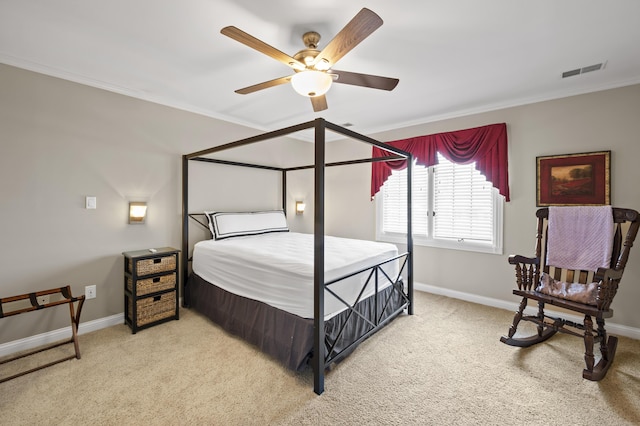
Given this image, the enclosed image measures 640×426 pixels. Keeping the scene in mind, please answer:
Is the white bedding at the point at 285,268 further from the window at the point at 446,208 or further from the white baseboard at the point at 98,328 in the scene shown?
the window at the point at 446,208

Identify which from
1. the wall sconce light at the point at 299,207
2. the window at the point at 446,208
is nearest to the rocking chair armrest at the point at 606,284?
the window at the point at 446,208

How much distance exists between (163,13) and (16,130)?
1.74 meters

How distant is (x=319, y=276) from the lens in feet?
6.16

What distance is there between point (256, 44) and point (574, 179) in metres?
3.27

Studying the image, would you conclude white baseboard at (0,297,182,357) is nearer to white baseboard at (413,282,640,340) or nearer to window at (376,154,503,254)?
window at (376,154,503,254)

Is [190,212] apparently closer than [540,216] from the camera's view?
No

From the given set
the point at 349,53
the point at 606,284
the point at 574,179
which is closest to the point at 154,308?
the point at 349,53

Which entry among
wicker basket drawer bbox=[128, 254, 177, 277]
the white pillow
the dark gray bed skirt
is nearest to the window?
the dark gray bed skirt

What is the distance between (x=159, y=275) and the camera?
2771 mm

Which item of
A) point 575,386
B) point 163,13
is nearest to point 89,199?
point 163,13

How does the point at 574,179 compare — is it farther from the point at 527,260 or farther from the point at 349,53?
the point at 349,53

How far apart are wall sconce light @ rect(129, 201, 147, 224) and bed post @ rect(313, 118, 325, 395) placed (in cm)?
212

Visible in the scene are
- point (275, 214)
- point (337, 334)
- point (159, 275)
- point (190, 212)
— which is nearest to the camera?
point (337, 334)

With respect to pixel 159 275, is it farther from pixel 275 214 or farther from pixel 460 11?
pixel 460 11
